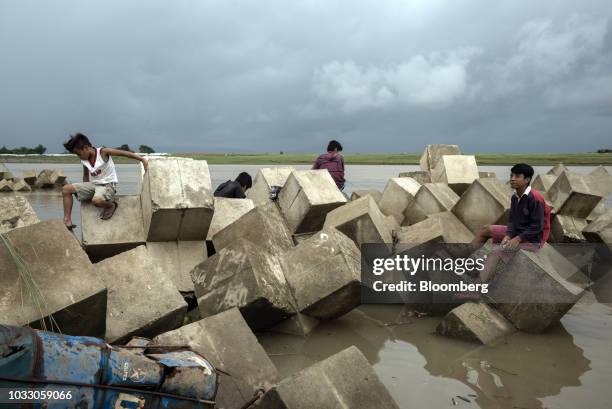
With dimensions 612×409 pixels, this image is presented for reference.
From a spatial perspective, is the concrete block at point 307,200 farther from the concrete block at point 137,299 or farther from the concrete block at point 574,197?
the concrete block at point 574,197

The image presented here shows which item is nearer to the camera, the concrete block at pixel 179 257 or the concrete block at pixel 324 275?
the concrete block at pixel 324 275

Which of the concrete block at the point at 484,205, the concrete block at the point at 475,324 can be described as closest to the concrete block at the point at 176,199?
the concrete block at the point at 475,324

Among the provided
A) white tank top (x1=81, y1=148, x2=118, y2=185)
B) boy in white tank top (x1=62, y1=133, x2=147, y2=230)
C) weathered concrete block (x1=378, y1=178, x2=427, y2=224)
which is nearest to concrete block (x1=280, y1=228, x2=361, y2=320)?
boy in white tank top (x1=62, y1=133, x2=147, y2=230)

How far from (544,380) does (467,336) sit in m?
0.83

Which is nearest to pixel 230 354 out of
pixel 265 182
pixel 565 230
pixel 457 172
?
pixel 265 182

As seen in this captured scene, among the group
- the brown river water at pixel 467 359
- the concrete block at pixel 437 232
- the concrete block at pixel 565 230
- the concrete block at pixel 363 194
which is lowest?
Answer: the brown river water at pixel 467 359

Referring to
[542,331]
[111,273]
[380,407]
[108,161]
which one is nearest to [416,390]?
[380,407]

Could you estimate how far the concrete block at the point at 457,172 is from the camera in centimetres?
1001

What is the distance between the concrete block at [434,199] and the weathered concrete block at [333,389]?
5.31 m

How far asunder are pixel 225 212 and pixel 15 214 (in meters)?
2.24

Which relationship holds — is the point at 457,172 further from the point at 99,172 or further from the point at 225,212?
the point at 99,172

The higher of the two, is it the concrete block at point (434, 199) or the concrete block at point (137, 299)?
the concrete block at point (434, 199)

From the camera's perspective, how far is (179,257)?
5.49 metres

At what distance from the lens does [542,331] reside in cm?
502
